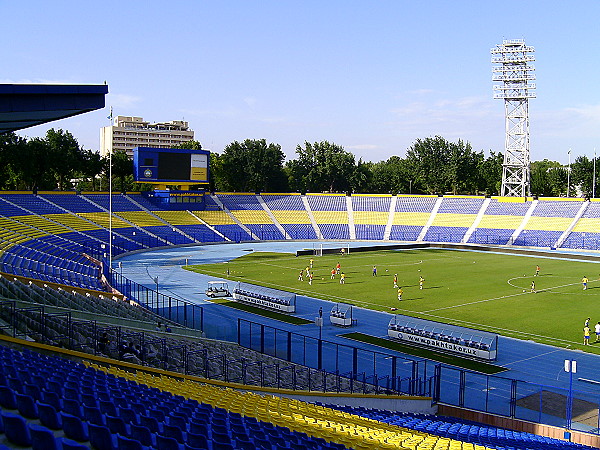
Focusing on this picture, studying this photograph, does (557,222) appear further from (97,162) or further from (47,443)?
(47,443)

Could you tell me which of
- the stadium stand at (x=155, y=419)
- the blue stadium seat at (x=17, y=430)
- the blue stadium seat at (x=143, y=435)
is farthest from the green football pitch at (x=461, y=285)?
the blue stadium seat at (x=17, y=430)

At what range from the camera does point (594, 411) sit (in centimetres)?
2211

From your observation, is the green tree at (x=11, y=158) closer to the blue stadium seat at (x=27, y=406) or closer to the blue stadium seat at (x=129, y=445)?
the blue stadium seat at (x=27, y=406)

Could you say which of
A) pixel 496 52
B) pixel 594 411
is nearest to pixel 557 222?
pixel 496 52

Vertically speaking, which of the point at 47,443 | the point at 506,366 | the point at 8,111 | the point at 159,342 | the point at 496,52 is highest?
the point at 496,52

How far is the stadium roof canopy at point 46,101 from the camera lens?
1833cm

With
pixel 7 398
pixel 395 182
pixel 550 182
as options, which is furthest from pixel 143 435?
pixel 550 182

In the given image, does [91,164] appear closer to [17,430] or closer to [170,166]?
[170,166]

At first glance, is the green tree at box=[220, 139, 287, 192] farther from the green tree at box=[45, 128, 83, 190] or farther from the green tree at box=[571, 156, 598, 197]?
the green tree at box=[571, 156, 598, 197]

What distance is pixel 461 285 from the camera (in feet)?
161

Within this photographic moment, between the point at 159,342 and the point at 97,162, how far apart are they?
280 feet

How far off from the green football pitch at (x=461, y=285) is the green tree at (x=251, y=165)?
158 feet

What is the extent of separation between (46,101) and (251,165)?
97.1 metres

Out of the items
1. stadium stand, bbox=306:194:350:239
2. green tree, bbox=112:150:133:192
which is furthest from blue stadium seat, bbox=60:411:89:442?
green tree, bbox=112:150:133:192
